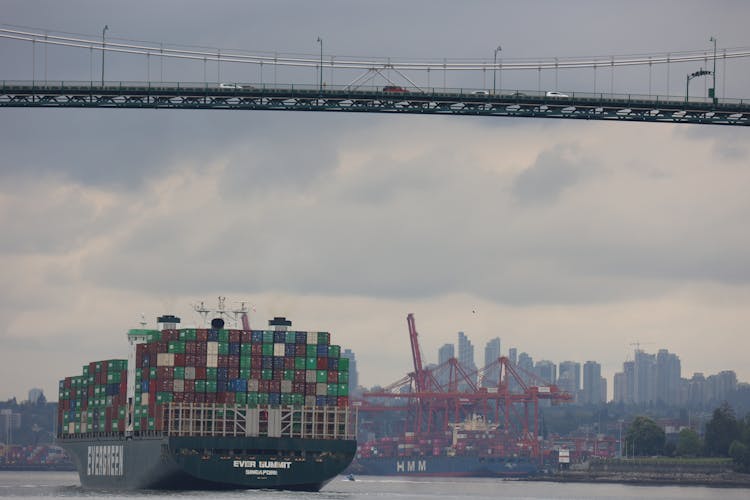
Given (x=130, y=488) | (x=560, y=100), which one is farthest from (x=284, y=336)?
(x=560, y=100)

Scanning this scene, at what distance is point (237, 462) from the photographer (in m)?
102

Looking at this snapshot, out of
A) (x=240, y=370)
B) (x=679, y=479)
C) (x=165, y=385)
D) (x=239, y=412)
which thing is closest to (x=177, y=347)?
(x=165, y=385)

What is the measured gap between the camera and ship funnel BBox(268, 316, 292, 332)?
4245 inches

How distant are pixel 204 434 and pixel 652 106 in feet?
108

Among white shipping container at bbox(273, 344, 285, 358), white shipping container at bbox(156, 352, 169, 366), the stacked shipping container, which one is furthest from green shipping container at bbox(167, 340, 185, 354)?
white shipping container at bbox(273, 344, 285, 358)

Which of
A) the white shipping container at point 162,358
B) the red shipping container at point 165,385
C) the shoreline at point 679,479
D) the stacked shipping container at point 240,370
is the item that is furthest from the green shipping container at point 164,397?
the shoreline at point 679,479

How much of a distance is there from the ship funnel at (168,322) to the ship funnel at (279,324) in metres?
9.28

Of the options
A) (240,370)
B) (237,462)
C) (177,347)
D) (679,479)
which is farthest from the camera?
(679,479)

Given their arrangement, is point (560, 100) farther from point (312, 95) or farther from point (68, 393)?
point (68, 393)

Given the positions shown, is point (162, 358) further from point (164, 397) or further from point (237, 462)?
point (237, 462)

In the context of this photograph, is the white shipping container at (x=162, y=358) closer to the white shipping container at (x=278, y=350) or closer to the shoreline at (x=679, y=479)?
the white shipping container at (x=278, y=350)

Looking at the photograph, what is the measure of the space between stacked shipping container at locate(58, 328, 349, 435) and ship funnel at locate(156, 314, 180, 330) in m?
6.66

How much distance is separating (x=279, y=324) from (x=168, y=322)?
34.5 ft

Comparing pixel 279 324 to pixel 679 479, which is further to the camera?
pixel 679 479
